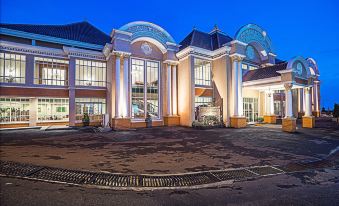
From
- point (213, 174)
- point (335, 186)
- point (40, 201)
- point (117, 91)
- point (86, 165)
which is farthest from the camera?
point (117, 91)

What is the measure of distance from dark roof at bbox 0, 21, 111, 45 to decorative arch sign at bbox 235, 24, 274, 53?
53.7 feet

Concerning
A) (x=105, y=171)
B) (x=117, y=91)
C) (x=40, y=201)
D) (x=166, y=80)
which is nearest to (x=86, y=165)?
(x=105, y=171)

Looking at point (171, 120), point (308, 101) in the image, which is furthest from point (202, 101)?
point (308, 101)

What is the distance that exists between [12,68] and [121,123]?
1132 cm

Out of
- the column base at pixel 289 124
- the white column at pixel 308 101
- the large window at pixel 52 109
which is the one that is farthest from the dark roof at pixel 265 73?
the large window at pixel 52 109

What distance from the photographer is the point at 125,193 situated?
414 cm

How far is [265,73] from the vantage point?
1753cm

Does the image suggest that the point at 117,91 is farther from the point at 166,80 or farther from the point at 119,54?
the point at 166,80

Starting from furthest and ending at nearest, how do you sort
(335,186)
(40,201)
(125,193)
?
1. (335,186)
2. (125,193)
3. (40,201)

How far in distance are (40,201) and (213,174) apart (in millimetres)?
4104

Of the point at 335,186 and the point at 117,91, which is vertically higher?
the point at 117,91

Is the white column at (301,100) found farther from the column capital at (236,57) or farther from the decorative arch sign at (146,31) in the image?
the decorative arch sign at (146,31)

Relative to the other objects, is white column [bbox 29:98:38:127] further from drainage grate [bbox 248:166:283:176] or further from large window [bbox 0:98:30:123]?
drainage grate [bbox 248:166:283:176]

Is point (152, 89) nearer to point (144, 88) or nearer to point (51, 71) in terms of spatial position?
point (144, 88)
